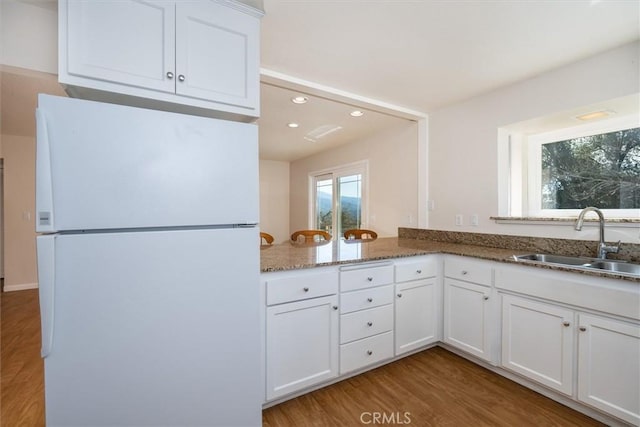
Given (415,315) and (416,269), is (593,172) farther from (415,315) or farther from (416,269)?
(415,315)

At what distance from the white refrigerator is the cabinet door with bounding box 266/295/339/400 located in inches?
9.2

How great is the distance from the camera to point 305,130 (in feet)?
12.5

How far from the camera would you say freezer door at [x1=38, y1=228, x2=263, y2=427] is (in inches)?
42.0

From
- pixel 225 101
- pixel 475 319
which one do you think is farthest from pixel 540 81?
pixel 225 101

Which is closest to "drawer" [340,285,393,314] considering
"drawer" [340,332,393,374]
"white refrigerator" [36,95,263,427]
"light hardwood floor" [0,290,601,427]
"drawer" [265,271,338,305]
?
"drawer" [265,271,338,305]

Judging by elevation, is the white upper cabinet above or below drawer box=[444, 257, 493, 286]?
above

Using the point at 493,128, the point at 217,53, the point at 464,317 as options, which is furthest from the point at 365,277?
the point at 493,128

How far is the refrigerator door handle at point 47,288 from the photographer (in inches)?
40.6

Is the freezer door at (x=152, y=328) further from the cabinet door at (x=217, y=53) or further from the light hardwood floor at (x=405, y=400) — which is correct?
the cabinet door at (x=217, y=53)

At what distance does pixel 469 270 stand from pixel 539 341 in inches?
22.8

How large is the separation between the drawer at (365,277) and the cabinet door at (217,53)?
45.8 inches

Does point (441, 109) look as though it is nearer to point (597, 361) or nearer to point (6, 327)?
point (597, 361)

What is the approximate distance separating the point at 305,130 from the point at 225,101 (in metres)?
2.50

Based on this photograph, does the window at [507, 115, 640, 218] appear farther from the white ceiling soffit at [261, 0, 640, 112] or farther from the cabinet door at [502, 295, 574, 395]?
the cabinet door at [502, 295, 574, 395]
